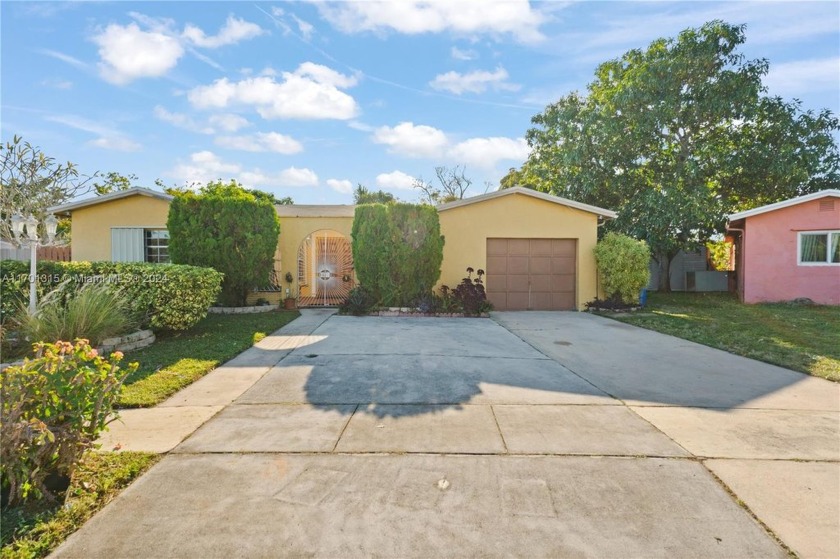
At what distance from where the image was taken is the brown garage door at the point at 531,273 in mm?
13172

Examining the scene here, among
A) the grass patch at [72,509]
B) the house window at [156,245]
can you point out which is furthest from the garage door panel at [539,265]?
the grass patch at [72,509]

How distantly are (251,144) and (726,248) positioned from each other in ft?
76.8

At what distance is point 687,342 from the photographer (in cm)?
791

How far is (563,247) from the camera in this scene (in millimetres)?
13398

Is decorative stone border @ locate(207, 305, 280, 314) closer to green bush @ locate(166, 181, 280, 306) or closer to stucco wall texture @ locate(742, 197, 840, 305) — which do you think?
green bush @ locate(166, 181, 280, 306)

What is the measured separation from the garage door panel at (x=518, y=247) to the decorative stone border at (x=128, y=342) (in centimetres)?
956

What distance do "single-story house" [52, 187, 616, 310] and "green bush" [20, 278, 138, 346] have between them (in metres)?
6.33

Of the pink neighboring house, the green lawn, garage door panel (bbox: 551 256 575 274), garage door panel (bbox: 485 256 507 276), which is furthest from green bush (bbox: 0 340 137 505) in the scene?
the pink neighboring house

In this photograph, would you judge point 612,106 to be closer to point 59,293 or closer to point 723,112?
point 723,112

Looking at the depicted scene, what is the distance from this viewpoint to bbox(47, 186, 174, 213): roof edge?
1259cm

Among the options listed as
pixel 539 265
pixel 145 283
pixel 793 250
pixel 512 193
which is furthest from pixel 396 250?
pixel 793 250

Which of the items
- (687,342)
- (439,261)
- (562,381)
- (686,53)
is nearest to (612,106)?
(686,53)

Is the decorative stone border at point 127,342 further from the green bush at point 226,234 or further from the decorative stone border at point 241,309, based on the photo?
the decorative stone border at point 241,309

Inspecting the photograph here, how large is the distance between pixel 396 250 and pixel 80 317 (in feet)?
23.3
